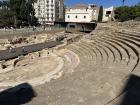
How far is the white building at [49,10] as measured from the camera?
4366 inches

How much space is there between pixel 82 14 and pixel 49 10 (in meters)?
33.2

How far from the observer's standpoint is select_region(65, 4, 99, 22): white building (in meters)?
82.7

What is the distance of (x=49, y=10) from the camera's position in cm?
11350

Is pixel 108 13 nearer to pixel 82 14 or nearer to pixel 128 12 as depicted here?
pixel 82 14

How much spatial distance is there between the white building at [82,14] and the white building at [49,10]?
23102 mm

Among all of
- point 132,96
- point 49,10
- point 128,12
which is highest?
point 128,12

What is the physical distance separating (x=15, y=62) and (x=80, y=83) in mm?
15918

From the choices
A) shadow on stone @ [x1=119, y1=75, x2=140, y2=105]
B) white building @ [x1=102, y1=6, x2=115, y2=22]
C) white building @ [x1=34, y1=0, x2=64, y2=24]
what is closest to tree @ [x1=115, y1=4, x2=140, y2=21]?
white building @ [x1=102, y1=6, x2=115, y2=22]

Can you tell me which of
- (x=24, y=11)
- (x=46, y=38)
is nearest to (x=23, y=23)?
(x=24, y=11)

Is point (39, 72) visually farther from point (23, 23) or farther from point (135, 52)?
point (23, 23)

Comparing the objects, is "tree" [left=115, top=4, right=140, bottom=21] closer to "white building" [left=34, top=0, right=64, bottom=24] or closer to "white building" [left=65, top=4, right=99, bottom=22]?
"white building" [left=65, top=4, right=99, bottom=22]

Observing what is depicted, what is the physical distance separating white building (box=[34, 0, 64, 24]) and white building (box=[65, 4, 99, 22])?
75.8 feet

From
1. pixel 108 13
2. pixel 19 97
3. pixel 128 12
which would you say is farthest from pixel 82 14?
pixel 19 97

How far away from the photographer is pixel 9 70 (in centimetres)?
2217
